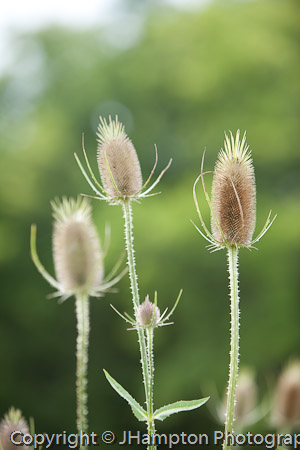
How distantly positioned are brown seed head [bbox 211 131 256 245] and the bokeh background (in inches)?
257

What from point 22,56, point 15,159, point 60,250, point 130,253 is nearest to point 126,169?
point 130,253

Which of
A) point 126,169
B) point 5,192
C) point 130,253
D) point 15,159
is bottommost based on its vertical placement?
point 130,253

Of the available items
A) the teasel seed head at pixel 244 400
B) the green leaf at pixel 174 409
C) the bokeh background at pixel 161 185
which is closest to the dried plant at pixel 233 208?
the green leaf at pixel 174 409

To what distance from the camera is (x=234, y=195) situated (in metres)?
1.09

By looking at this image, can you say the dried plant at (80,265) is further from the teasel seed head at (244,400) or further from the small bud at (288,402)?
the small bud at (288,402)

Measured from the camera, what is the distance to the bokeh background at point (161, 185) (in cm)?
812

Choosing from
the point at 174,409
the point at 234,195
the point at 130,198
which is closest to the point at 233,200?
the point at 234,195

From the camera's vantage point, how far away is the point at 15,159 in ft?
33.1

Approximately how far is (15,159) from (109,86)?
2256mm

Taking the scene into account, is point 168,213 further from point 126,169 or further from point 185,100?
point 126,169

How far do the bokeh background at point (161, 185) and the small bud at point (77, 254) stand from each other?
20.6 feet

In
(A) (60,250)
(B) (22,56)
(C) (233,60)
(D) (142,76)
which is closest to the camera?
(A) (60,250)

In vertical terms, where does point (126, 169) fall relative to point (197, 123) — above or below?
below

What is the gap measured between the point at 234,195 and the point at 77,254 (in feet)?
1.46
